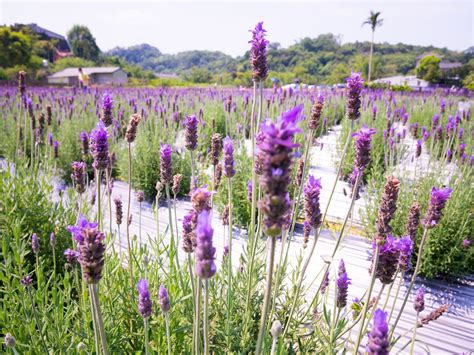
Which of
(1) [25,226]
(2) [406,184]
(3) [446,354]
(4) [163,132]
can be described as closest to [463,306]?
(3) [446,354]

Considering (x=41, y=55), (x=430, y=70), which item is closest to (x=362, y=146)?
(x=430, y=70)

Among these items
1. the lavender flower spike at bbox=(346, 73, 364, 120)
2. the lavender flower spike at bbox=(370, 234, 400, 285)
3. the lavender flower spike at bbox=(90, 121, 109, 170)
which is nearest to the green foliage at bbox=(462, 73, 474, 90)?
the lavender flower spike at bbox=(346, 73, 364, 120)

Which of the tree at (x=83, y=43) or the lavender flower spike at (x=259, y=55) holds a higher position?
the tree at (x=83, y=43)

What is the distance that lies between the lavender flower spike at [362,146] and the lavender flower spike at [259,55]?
20.1 inches

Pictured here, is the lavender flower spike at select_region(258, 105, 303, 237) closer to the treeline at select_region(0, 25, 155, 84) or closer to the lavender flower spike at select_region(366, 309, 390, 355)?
the lavender flower spike at select_region(366, 309, 390, 355)

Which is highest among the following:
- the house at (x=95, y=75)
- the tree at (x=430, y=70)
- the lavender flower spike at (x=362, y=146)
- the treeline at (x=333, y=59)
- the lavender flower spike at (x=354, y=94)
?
the treeline at (x=333, y=59)

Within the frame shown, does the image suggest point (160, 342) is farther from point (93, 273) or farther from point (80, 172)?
point (80, 172)

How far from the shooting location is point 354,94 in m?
1.58

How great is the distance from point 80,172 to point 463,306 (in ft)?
10.0

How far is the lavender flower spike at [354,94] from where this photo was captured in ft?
5.17

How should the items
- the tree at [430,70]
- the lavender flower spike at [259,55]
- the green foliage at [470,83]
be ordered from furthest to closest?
1. the tree at [430,70]
2. the green foliage at [470,83]
3. the lavender flower spike at [259,55]

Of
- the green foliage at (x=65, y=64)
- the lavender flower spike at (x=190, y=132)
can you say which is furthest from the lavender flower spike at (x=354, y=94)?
the green foliage at (x=65, y=64)

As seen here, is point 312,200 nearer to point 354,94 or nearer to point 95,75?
point 354,94

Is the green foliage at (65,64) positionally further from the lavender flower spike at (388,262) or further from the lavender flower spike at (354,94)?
the lavender flower spike at (388,262)
